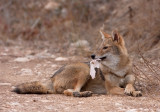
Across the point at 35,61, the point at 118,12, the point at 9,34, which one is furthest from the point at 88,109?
the point at 9,34

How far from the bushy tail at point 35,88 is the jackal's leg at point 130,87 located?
141 cm

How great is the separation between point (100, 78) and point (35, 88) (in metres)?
1.25

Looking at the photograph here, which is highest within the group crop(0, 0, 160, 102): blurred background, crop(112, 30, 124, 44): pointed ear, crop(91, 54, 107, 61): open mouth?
crop(0, 0, 160, 102): blurred background

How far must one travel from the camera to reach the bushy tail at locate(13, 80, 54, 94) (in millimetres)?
6168

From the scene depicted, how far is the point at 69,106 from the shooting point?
5023mm

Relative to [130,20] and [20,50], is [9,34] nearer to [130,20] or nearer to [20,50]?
[20,50]

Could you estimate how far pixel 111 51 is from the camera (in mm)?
6465

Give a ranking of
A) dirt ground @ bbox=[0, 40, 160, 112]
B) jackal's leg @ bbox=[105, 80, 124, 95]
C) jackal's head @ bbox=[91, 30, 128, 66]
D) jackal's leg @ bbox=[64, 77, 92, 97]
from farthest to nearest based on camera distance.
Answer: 1. jackal's head @ bbox=[91, 30, 128, 66]
2. jackal's leg @ bbox=[105, 80, 124, 95]
3. jackal's leg @ bbox=[64, 77, 92, 97]
4. dirt ground @ bbox=[0, 40, 160, 112]

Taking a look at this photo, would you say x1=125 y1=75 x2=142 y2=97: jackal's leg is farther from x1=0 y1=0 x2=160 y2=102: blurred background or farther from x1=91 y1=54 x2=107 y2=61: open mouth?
x1=91 y1=54 x2=107 y2=61: open mouth

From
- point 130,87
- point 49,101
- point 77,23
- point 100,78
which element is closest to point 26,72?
point 100,78

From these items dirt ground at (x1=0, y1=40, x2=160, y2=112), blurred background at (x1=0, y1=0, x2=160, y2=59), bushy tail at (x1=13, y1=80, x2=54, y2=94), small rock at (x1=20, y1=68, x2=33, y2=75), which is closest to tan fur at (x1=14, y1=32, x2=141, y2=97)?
bushy tail at (x1=13, y1=80, x2=54, y2=94)

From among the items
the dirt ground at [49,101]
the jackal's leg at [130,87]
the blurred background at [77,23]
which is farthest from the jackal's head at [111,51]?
the blurred background at [77,23]

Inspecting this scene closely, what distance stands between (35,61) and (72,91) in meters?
3.83

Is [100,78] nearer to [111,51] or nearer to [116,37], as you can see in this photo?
[111,51]
